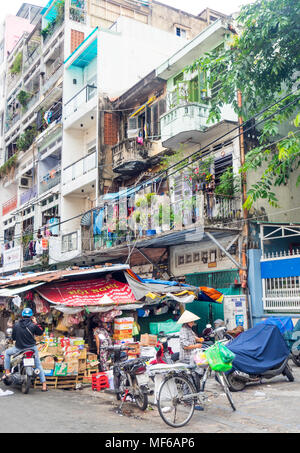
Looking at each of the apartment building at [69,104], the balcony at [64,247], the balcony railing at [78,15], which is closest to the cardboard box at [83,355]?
the balcony at [64,247]

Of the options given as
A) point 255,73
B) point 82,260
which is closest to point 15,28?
point 82,260

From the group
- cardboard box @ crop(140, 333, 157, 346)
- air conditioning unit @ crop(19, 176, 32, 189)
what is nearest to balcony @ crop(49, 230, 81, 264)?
air conditioning unit @ crop(19, 176, 32, 189)

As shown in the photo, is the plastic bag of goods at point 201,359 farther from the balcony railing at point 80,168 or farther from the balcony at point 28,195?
the balcony at point 28,195

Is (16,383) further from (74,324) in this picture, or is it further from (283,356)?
(283,356)

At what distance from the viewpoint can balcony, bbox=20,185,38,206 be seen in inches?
1214

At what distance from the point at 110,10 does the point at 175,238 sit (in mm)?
18385

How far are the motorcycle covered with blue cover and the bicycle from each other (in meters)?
2.23

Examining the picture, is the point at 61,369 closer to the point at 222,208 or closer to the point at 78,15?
the point at 222,208

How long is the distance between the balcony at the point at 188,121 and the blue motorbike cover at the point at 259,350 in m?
8.54

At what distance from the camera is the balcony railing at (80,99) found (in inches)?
947

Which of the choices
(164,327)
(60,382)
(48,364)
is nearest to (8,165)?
(164,327)

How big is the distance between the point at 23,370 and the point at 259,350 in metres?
5.03

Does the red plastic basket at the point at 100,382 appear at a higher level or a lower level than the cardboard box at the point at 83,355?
lower

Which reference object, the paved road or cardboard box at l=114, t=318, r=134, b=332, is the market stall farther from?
the paved road
